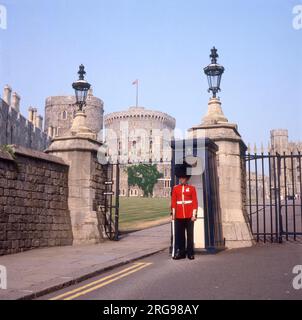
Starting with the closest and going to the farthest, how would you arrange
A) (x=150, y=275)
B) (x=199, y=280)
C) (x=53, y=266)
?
(x=199, y=280)
(x=150, y=275)
(x=53, y=266)

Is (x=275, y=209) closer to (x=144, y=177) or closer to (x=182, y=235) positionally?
(x=182, y=235)

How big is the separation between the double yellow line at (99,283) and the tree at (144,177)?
5956cm

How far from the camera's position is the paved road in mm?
5012

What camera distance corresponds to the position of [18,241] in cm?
945

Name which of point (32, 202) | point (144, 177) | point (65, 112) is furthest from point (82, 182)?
point (65, 112)

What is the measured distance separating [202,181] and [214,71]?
3.52 metres

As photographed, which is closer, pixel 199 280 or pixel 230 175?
pixel 199 280

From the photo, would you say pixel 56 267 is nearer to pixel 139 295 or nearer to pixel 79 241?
pixel 139 295

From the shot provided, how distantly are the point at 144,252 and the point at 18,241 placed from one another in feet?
10.5

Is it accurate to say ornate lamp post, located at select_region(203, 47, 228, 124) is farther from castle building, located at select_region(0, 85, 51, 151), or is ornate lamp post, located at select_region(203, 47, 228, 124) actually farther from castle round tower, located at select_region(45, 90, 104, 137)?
castle round tower, located at select_region(45, 90, 104, 137)

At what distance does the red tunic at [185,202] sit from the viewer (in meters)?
7.93

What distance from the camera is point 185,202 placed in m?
7.96

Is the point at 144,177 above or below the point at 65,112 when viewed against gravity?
below
